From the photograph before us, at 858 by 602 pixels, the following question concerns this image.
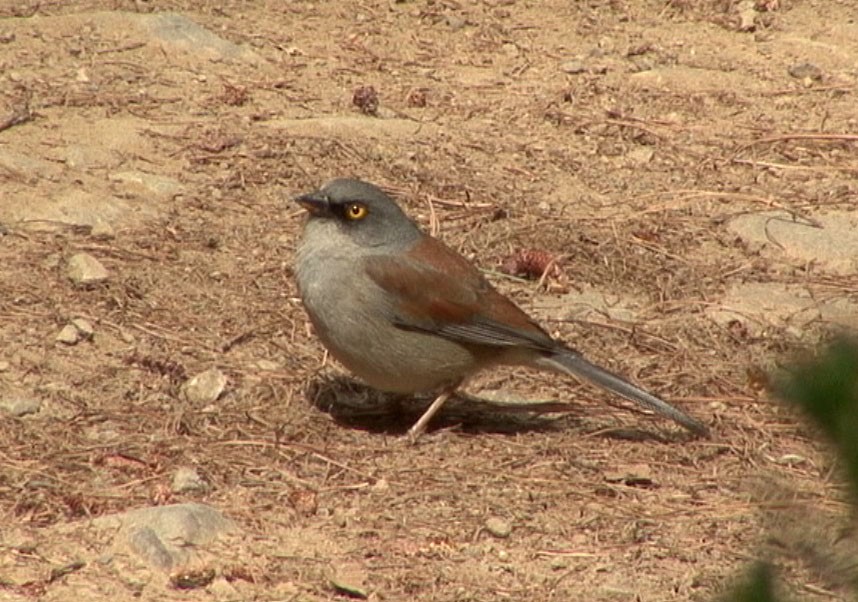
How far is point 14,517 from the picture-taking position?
6012 mm

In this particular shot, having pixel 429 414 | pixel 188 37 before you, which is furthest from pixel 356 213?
pixel 188 37

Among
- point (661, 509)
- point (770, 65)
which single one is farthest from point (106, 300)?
point (770, 65)

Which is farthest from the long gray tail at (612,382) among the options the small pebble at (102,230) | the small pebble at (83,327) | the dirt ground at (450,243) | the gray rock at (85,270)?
the small pebble at (102,230)

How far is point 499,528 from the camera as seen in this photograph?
6203mm

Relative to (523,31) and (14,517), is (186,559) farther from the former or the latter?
(523,31)

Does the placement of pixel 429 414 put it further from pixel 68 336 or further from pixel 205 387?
pixel 68 336

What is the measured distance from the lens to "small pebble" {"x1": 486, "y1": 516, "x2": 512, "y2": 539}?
20.3ft

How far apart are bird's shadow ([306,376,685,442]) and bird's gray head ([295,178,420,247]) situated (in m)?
0.77

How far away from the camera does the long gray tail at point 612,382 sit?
732 centimetres

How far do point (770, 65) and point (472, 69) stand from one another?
7.00 feet

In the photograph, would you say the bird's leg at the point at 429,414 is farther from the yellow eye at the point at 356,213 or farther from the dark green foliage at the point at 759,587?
the dark green foliage at the point at 759,587

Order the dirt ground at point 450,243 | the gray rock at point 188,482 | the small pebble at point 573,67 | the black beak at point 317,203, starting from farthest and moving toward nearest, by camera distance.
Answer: the small pebble at point 573,67
the black beak at point 317,203
the gray rock at point 188,482
the dirt ground at point 450,243

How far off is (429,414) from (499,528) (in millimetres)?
1389

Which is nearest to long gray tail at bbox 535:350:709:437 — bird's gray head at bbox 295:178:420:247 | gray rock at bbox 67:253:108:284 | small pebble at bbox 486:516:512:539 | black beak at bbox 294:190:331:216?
bird's gray head at bbox 295:178:420:247
